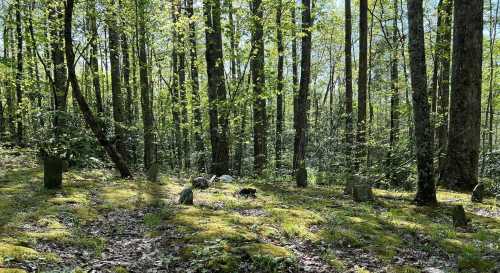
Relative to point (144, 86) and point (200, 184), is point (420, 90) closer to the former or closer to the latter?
point (200, 184)

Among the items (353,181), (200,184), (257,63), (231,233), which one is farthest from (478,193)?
(257,63)

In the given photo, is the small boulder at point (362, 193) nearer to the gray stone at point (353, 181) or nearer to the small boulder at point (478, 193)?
the gray stone at point (353, 181)

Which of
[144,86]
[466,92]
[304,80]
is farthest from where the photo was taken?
[144,86]

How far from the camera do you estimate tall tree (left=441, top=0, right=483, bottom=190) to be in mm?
12305

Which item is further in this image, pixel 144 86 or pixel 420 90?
pixel 144 86

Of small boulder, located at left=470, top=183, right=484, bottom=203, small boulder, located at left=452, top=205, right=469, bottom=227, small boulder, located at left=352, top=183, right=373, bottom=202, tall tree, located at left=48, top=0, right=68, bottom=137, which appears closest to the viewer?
small boulder, located at left=452, top=205, right=469, bottom=227

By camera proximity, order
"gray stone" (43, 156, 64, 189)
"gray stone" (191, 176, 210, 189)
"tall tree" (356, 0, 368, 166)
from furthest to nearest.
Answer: "tall tree" (356, 0, 368, 166) < "gray stone" (191, 176, 210, 189) < "gray stone" (43, 156, 64, 189)

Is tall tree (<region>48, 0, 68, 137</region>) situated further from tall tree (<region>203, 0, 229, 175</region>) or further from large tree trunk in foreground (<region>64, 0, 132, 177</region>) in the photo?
tall tree (<region>203, 0, 229, 175</region>)

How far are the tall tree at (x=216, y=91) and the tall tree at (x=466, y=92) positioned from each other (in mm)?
7387

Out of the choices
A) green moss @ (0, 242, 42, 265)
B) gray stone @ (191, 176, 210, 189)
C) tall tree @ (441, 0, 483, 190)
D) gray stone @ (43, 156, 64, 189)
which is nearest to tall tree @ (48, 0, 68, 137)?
gray stone @ (43, 156, 64, 189)

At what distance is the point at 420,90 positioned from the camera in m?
9.59

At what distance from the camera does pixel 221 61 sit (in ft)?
48.9

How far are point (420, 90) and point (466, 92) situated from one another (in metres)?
3.89

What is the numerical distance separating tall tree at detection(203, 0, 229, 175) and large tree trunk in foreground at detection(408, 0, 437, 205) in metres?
6.49
